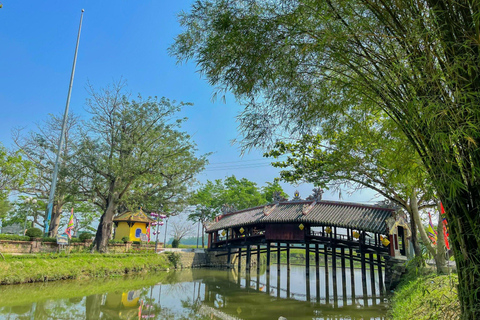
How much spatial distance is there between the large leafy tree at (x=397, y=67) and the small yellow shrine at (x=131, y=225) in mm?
19091

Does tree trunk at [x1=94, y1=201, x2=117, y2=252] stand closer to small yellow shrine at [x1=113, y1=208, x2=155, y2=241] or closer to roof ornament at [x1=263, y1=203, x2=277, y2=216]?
small yellow shrine at [x1=113, y1=208, x2=155, y2=241]

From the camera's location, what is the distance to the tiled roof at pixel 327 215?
461 inches

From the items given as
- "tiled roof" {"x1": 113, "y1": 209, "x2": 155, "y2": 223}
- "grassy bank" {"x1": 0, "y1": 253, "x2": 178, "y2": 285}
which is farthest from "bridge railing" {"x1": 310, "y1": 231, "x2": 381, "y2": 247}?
"tiled roof" {"x1": 113, "y1": 209, "x2": 155, "y2": 223}

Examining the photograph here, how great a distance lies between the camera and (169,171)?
15.3 metres

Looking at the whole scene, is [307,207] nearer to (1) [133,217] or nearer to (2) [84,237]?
(2) [84,237]

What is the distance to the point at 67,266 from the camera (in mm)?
11086

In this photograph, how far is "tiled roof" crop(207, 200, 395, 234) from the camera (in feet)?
38.4

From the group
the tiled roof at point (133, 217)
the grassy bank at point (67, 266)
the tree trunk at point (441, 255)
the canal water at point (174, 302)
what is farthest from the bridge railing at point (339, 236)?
the tiled roof at point (133, 217)

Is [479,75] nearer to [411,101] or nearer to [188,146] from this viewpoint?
[411,101]

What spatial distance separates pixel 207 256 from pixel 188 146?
811cm

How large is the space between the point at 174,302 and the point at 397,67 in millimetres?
8111

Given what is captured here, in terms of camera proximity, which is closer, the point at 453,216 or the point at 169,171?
the point at 453,216

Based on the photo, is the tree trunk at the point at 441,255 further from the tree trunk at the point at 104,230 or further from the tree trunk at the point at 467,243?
the tree trunk at the point at 104,230

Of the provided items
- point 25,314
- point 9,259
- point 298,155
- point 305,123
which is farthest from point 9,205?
point 305,123
